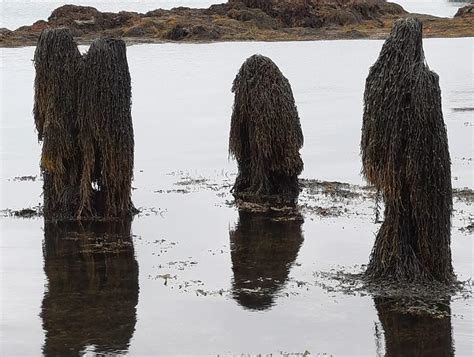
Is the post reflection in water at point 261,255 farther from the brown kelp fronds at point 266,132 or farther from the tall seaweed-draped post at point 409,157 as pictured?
the tall seaweed-draped post at point 409,157

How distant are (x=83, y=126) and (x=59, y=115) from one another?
0.67 metres

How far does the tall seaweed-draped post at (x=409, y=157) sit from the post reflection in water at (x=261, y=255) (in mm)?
2247

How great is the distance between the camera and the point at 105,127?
22.9m

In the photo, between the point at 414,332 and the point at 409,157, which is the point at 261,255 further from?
the point at 414,332

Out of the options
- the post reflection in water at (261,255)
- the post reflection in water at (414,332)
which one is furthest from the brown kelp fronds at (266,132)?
the post reflection in water at (414,332)

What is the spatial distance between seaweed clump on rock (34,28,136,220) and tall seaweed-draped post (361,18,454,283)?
7901mm

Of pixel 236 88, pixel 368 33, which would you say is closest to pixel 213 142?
pixel 236 88

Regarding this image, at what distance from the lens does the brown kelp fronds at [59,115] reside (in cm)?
2305

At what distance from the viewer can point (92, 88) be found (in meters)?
22.8

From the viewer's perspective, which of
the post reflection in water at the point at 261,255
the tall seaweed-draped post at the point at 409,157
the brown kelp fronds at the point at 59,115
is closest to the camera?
the tall seaweed-draped post at the point at 409,157

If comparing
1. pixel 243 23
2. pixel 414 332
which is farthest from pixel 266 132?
pixel 243 23

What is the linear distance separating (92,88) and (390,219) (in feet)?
29.5

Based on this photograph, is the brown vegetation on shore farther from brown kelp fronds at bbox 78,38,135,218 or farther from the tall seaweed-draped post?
the tall seaweed-draped post

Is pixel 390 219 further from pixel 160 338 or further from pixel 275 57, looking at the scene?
pixel 275 57
